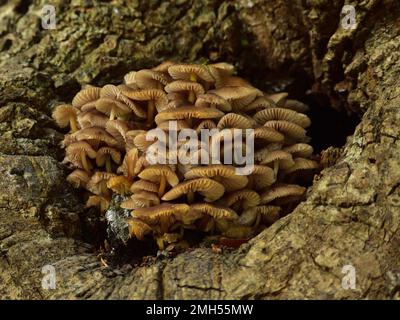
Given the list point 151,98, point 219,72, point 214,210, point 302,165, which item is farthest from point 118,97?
point 302,165

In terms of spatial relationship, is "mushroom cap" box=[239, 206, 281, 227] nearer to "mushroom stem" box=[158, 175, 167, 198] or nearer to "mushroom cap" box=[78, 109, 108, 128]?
"mushroom stem" box=[158, 175, 167, 198]

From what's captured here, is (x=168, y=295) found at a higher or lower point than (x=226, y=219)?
lower

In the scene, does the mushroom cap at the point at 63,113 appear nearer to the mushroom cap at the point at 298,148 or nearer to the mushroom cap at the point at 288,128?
the mushroom cap at the point at 288,128

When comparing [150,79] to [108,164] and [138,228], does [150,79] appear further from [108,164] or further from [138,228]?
[138,228]

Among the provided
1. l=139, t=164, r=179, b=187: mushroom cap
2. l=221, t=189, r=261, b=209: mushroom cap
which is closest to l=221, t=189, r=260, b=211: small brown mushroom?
l=221, t=189, r=261, b=209: mushroom cap

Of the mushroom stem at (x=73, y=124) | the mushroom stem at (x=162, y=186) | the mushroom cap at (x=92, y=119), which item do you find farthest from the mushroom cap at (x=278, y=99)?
the mushroom stem at (x=73, y=124)

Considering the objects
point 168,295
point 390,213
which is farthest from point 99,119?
point 390,213

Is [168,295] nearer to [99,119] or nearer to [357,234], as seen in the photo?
[357,234]
